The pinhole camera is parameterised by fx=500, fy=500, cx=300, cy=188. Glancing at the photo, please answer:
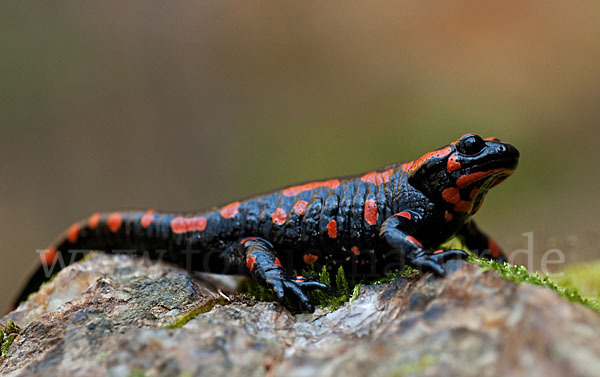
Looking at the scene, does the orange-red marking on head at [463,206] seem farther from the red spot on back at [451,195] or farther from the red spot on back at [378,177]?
the red spot on back at [378,177]

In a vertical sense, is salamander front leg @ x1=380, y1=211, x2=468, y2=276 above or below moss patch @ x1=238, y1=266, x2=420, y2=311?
above

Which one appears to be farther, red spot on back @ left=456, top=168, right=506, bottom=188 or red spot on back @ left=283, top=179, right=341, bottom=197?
red spot on back @ left=283, top=179, right=341, bottom=197

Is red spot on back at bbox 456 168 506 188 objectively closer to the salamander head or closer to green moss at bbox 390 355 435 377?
the salamander head

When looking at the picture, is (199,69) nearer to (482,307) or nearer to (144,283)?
(144,283)

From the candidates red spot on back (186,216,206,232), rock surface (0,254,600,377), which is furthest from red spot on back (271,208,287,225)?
rock surface (0,254,600,377)

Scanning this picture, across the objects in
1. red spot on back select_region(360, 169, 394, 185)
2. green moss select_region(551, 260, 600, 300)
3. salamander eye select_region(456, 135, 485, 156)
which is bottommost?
green moss select_region(551, 260, 600, 300)

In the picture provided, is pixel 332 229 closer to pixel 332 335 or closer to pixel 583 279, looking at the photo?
pixel 332 335

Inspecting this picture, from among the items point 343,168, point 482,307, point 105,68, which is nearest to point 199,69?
point 105,68
